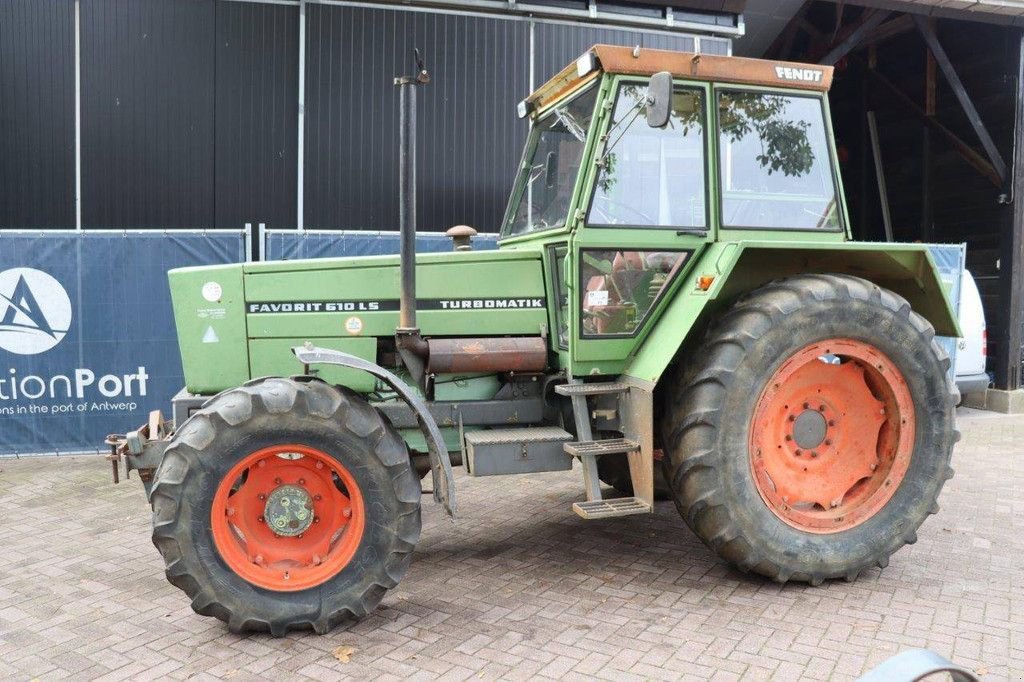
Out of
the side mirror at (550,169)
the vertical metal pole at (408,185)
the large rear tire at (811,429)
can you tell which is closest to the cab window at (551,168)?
the side mirror at (550,169)

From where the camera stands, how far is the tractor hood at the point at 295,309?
411 centimetres

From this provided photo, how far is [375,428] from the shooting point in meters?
3.58

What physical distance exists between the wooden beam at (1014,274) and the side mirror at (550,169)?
7803mm

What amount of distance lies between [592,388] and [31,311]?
17.7 feet

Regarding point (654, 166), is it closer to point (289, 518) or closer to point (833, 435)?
point (833, 435)

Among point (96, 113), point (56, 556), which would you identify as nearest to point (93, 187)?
point (96, 113)

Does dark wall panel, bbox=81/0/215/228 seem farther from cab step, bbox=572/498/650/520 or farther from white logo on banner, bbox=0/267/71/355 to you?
cab step, bbox=572/498/650/520

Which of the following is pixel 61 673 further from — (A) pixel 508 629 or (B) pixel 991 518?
(B) pixel 991 518

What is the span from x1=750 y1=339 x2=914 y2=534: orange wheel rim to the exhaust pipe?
180 cm

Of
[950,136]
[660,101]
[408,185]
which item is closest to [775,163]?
[660,101]

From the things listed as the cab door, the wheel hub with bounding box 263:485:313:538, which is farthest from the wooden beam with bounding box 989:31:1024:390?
the wheel hub with bounding box 263:485:313:538

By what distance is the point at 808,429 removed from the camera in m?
4.23

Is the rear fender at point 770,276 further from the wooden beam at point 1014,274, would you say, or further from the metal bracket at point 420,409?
the wooden beam at point 1014,274

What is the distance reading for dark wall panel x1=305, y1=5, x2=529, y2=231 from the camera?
888 centimetres
